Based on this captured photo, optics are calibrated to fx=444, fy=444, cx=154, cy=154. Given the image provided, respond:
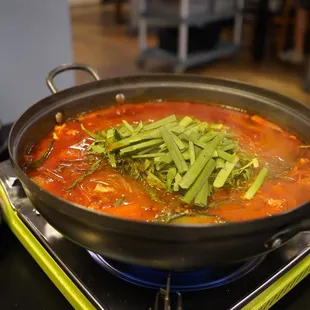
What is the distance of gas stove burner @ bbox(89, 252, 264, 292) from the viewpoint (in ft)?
3.53

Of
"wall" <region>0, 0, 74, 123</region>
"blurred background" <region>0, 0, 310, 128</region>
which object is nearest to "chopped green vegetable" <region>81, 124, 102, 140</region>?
"wall" <region>0, 0, 74, 123</region>

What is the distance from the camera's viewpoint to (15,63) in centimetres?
227

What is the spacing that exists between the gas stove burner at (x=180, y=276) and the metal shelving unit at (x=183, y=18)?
3683 mm

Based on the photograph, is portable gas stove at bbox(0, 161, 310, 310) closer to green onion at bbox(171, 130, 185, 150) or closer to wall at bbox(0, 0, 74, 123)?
green onion at bbox(171, 130, 185, 150)

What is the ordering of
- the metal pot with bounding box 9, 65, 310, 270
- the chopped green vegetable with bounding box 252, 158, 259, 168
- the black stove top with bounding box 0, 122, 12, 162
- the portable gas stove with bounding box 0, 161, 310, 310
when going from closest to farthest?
the metal pot with bounding box 9, 65, 310, 270 → the portable gas stove with bounding box 0, 161, 310, 310 → the chopped green vegetable with bounding box 252, 158, 259, 168 → the black stove top with bounding box 0, 122, 12, 162

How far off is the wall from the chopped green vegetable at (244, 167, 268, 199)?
60.6 inches

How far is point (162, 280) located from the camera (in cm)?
109

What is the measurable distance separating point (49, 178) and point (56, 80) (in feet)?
4.57

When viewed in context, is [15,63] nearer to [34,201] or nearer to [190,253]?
[34,201]

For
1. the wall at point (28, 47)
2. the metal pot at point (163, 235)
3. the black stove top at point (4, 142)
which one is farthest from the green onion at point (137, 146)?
the wall at point (28, 47)

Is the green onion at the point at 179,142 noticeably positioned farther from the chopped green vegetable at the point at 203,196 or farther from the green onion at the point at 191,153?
the chopped green vegetable at the point at 203,196

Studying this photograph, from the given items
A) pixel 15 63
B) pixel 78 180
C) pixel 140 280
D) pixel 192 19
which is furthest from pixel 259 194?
pixel 192 19

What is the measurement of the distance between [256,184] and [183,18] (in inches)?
141

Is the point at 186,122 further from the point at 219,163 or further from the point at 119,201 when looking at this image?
the point at 119,201
